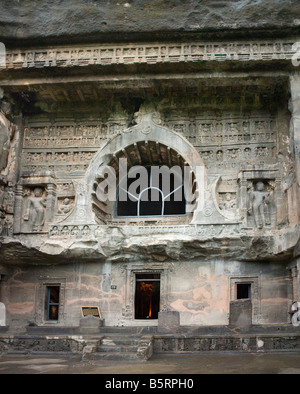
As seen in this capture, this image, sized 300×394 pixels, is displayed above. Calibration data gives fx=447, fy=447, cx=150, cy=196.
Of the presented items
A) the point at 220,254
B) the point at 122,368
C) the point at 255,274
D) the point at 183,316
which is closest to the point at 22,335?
the point at 122,368

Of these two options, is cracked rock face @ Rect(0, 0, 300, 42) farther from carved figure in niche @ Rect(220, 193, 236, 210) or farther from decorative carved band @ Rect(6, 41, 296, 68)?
carved figure in niche @ Rect(220, 193, 236, 210)

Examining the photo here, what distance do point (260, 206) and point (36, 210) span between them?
670 cm

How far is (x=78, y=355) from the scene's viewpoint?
9969 millimetres

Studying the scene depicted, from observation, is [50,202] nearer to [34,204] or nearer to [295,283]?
[34,204]

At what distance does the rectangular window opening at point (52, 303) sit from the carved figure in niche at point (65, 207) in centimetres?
233

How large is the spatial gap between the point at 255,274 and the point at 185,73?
6.05 m

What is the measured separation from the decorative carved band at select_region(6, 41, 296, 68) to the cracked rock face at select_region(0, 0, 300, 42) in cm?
38

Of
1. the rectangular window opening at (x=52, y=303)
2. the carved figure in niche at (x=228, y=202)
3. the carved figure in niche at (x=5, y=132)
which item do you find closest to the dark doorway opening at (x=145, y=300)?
the rectangular window opening at (x=52, y=303)

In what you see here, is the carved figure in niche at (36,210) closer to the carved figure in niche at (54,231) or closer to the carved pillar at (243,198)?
the carved figure in niche at (54,231)

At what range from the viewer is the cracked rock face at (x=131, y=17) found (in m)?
11.9

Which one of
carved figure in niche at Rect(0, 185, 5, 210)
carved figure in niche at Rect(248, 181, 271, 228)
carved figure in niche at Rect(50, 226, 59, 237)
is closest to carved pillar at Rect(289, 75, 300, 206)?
carved figure in niche at Rect(248, 181, 271, 228)

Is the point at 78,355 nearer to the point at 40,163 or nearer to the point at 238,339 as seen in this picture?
the point at 238,339

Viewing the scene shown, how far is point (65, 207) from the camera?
13.7m

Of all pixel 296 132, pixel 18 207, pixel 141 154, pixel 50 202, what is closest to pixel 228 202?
pixel 296 132
